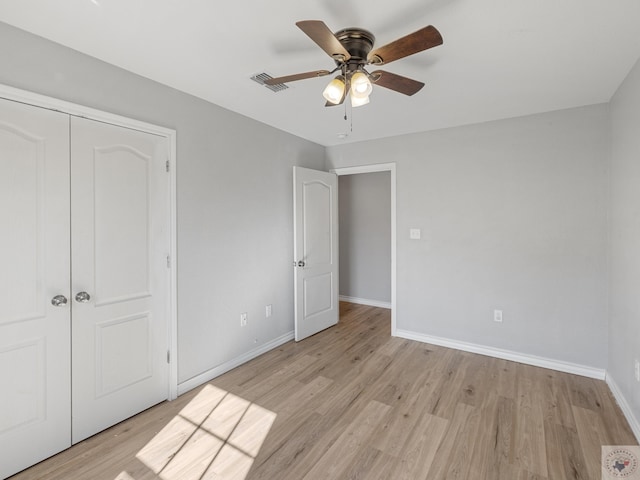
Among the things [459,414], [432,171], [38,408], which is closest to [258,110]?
[432,171]

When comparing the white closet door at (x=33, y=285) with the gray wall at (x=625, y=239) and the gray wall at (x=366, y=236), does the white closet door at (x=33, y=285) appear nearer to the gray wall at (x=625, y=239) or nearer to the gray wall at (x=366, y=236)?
the gray wall at (x=625, y=239)

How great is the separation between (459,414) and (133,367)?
2.43 meters

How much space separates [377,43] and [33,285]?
2.47 meters

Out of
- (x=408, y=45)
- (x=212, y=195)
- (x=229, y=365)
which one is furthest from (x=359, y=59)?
(x=229, y=365)

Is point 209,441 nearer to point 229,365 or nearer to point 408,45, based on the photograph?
point 229,365

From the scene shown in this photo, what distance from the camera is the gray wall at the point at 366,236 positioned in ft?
17.4

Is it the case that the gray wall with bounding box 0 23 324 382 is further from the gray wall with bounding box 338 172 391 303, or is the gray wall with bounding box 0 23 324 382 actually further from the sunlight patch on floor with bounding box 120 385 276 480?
the gray wall with bounding box 338 172 391 303

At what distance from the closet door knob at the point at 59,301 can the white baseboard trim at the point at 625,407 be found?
3.72m

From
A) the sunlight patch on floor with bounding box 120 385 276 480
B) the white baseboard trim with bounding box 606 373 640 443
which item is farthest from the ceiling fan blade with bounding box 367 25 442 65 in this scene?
the white baseboard trim with bounding box 606 373 640 443

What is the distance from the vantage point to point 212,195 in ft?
9.49

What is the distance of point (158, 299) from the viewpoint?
2.49 metres

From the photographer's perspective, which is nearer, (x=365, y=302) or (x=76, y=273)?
(x=76, y=273)

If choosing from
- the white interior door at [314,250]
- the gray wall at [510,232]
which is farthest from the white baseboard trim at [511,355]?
the white interior door at [314,250]

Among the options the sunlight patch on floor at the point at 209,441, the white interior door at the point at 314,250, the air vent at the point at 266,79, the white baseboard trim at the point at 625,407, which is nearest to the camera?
the sunlight patch on floor at the point at 209,441
